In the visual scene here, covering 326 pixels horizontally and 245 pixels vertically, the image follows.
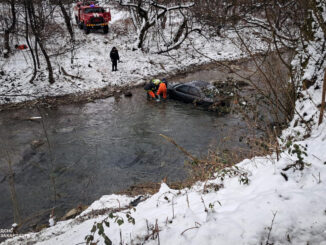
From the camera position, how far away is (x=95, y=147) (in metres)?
9.90

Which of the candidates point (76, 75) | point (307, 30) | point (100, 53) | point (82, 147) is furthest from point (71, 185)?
point (100, 53)

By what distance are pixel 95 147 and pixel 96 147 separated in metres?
0.24

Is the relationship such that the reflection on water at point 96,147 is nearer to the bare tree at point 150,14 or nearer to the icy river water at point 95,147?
the icy river water at point 95,147

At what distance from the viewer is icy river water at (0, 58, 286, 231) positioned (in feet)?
24.6

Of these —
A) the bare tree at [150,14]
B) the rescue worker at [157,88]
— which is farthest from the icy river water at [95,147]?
the bare tree at [150,14]

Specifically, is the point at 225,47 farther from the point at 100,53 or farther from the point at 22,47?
the point at 22,47

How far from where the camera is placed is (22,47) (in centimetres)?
1847

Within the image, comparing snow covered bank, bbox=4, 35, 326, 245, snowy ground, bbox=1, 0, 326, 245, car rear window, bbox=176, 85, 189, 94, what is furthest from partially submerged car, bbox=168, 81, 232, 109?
snow covered bank, bbox=4, 35, 326, 245

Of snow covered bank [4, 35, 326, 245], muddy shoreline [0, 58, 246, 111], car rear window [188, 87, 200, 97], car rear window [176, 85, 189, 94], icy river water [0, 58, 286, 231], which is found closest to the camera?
snow covered bank [4, 35, 326, 245]

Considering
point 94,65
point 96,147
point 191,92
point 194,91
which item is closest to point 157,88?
point 191,92

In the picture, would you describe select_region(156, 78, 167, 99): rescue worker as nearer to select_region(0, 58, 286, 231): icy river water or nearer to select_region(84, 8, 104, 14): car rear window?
select_region(0, 58, 286, 231): icy river water

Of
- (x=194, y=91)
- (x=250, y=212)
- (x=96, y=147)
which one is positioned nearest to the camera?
(x=250, y=212)

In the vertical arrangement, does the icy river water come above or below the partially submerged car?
below

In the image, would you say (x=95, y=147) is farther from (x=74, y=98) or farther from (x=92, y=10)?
(x=92, y=10)
